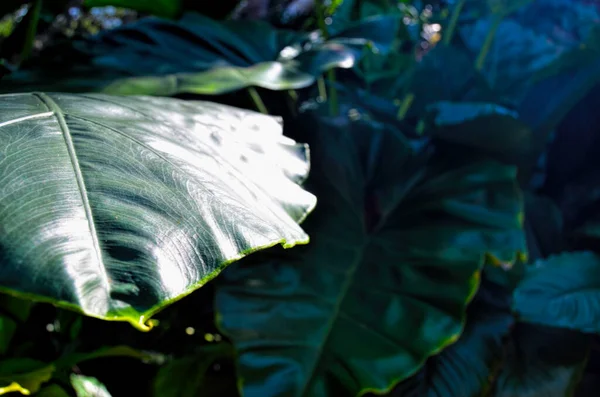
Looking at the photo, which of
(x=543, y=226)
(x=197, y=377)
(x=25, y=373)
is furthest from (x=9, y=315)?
(x=543, y=226)

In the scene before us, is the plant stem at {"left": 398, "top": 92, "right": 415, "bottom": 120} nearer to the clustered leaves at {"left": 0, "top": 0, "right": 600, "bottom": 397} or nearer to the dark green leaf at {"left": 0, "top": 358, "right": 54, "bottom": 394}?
the clustered leaves at {"left": 0, "top": 0, "right": 600, "bottom": 397}

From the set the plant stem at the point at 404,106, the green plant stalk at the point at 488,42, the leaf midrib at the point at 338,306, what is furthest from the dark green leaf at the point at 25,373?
the green plant stalk at the point at 488,42

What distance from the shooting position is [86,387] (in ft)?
2.40

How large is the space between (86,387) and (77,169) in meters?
0.49

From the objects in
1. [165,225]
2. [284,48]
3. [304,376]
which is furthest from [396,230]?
[165,225]

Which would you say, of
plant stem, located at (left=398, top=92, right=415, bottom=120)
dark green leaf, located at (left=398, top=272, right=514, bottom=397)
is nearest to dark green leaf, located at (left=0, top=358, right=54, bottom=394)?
dark green leaf, located at (left=398, top=272, right=514, bottom=397)

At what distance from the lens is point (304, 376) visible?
69 centimetres

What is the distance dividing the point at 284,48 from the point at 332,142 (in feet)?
0.92

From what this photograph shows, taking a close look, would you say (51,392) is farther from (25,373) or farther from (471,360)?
(471,360)

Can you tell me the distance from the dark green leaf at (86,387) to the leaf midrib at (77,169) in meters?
0.42

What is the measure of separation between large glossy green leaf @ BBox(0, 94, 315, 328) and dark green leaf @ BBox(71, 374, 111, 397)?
16.3 inches

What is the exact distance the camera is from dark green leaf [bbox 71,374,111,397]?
72 centimetres

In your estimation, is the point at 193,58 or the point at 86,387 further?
the point at 193,58

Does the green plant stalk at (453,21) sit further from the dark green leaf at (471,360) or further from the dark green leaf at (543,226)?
the dark green leaf at (471,360)
